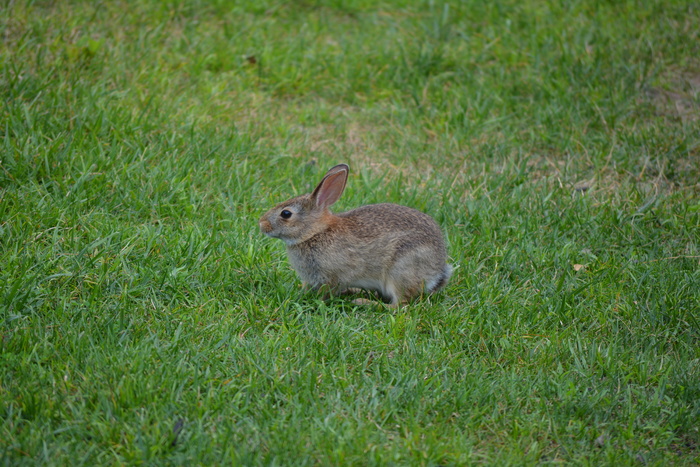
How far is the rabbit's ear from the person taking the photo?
494 centimetres

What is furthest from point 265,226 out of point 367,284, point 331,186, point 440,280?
point 440,280

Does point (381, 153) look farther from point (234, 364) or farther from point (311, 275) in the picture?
point (234, 364)

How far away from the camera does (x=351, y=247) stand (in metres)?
4.99

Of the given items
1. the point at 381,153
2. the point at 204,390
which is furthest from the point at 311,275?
the point at 381,153

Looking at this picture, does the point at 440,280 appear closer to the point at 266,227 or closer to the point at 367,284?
the point at 367,284

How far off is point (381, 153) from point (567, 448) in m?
3.79

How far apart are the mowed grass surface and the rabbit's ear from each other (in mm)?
618

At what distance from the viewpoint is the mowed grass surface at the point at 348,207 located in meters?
3.80

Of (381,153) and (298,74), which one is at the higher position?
(298,74)

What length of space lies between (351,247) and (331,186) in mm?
439

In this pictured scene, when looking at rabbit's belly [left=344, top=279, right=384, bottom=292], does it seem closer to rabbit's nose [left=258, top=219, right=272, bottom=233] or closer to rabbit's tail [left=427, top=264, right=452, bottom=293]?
rabbit's tail [left=427, top=264, right=452, bottom=293]

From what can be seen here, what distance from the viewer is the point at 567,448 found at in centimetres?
380

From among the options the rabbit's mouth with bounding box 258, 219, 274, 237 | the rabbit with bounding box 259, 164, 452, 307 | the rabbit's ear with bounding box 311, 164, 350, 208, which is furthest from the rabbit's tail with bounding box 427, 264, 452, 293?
the rabbit's mouth with bounding box 258, 219, 274, 237

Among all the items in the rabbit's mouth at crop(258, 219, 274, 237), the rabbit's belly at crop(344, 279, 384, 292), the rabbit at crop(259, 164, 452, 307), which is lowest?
the rabbit's belly at crop(344, 279, 384, 292)
